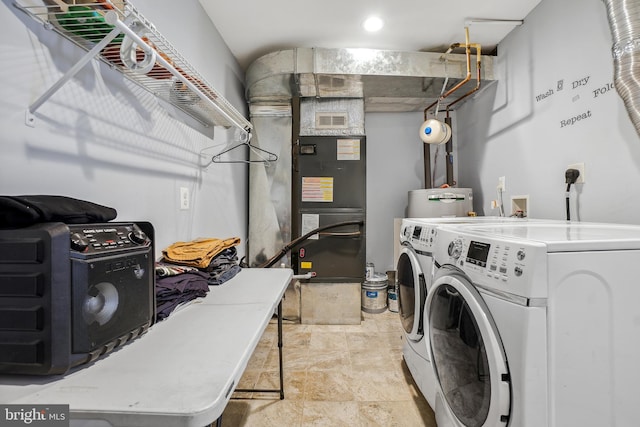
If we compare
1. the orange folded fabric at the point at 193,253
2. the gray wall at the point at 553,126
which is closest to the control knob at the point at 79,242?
the orange folded fabric at the point at 193,253

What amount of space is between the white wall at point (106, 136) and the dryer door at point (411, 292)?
4.36 ft

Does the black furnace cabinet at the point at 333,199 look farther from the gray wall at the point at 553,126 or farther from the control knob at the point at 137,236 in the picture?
the control knob at the point at 137,236

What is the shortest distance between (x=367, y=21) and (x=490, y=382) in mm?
2263

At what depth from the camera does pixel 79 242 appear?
65cm

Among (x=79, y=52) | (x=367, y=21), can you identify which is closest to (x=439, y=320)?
(x=79, y=52)

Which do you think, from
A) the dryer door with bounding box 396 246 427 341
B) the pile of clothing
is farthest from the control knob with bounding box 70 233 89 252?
the dryer door with bounding box 396 246 427 341

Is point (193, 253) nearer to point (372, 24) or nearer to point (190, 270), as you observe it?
point (190, 270)

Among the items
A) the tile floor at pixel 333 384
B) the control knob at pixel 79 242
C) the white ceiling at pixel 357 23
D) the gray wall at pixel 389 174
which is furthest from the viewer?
the gray wall at pixel 389 174

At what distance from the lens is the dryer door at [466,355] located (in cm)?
83

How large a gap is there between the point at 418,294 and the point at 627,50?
1.41 metres

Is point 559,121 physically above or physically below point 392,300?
above

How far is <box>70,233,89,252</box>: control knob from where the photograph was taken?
637mm

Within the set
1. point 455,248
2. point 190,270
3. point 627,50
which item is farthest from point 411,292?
point 627,50

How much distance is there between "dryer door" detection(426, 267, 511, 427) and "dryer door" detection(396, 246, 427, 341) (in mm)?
201
